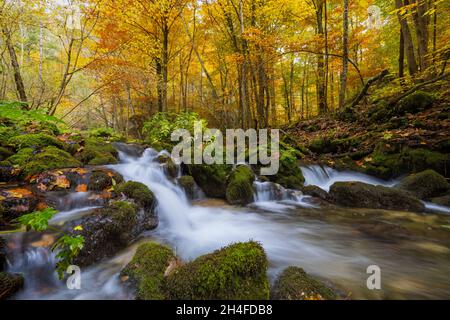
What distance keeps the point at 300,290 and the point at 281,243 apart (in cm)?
200

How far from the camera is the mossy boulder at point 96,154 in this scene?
232 inches

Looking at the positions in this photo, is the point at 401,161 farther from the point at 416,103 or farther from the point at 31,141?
the point at 31,141

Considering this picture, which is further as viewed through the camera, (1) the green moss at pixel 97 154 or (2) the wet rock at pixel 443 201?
(1) the green moss at pixel 97 154

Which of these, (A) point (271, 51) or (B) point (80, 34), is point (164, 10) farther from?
(A) point (271, 51)

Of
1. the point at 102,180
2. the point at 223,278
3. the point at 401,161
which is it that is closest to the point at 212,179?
the point at 102,180

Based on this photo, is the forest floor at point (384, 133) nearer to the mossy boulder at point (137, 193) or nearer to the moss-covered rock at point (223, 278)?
the mossy boulder at point (137, 193)

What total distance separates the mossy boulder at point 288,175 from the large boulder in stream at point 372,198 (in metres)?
1.22

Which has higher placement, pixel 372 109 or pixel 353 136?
pixel 372 109

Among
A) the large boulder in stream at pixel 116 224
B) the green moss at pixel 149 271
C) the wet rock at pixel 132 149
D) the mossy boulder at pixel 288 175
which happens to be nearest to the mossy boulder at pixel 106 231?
the large boulder in stream at pixel 116 224

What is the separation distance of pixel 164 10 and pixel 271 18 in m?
5.35

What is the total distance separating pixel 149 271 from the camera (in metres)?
2.43

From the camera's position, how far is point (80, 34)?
311 inches

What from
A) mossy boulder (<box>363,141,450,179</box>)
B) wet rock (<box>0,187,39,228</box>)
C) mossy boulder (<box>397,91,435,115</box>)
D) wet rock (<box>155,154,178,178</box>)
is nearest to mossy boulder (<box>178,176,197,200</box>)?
wet rock (<box>155,154,178,178</box>)
